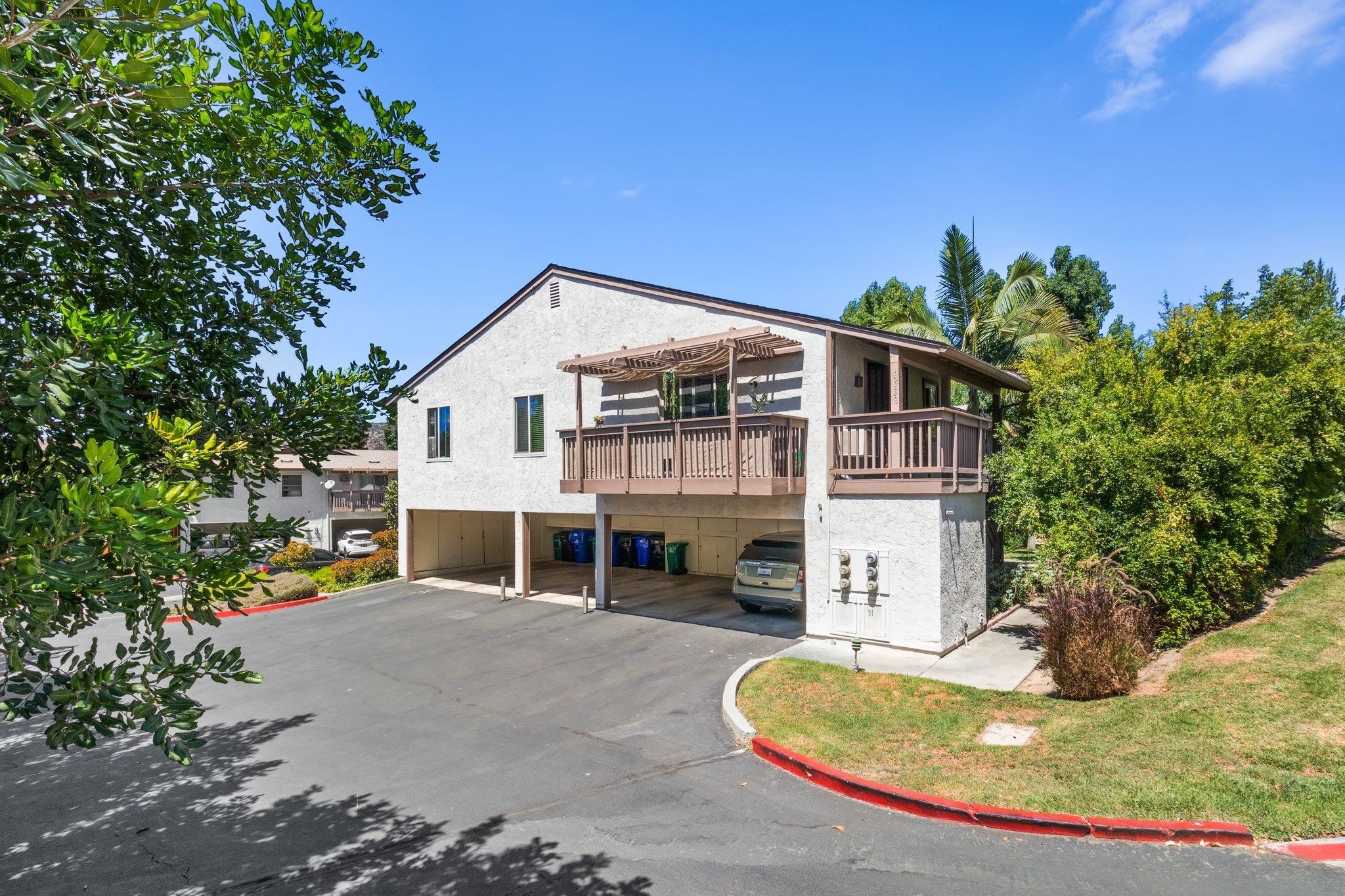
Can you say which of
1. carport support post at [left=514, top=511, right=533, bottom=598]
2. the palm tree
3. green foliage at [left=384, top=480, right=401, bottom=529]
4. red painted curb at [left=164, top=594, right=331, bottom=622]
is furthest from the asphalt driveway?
the palm tree

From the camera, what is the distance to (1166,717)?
25.8ft

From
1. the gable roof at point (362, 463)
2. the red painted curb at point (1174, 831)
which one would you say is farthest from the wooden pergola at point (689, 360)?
the gable roof at point (362, 463)

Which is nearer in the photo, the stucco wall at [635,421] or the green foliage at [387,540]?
the stucco wall at [635,421]

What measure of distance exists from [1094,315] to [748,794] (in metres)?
38.5

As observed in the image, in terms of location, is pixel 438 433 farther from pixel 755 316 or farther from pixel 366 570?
pixel 755 316

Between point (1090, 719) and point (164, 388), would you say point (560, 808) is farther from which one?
point (1090, 719)

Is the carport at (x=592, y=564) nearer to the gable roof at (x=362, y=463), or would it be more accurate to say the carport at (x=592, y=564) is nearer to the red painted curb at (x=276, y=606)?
the red painted curb at (x=276, y=606)

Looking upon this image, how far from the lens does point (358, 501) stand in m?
33.1

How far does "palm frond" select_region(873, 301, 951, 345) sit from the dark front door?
25.1 ft

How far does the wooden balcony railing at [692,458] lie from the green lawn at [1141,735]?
381 centimetres

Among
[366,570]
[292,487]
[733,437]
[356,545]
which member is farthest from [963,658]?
[292,487]

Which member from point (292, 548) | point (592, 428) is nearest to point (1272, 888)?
point (592, 428)

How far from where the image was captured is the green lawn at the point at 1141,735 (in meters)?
6.28

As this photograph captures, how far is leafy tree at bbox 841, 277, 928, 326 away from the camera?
3822cm
